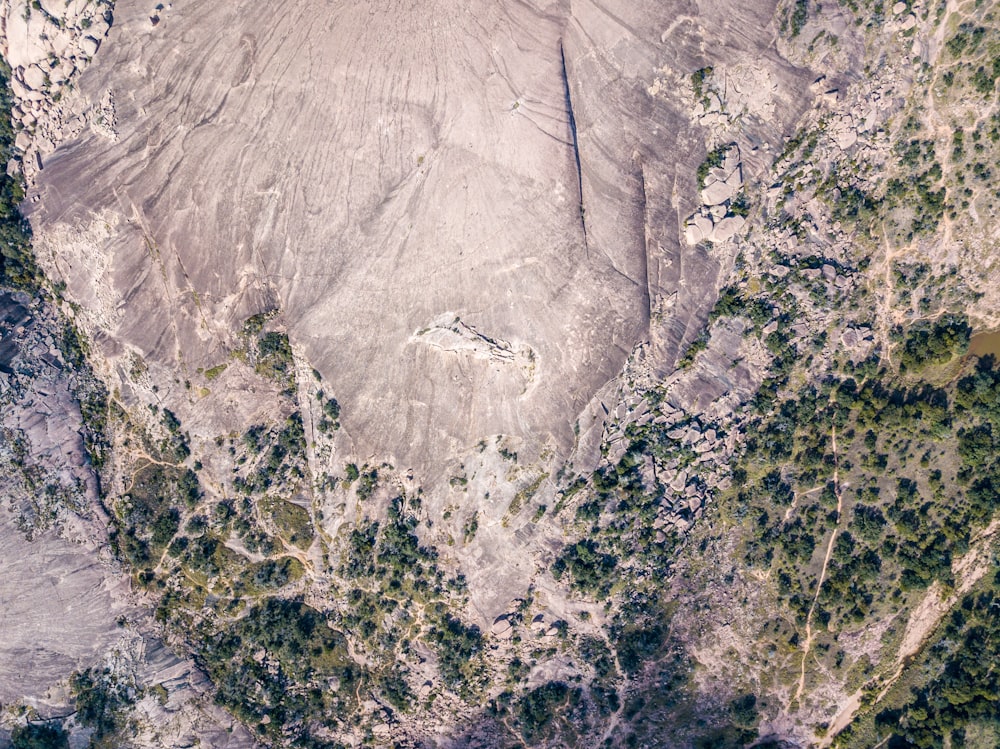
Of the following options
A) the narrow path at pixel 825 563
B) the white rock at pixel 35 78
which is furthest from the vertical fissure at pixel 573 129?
the white rock at pixel 35 78

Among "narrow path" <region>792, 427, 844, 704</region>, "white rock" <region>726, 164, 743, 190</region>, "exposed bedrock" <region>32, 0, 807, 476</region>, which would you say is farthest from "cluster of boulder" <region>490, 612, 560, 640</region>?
"white rock" <region>726, 164, 743, 190</region>

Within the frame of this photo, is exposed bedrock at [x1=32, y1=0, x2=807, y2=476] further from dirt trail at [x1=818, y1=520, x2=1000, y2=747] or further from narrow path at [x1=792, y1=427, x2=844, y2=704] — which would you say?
dirt trail at [x1=818, y1=520, x2=1000, y2=747]

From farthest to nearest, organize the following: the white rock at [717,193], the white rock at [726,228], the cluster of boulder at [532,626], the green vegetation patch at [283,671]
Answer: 1. the green vegetation patch at [283,671]
2. the cluster of boulder at [532,626]
3. the white rock at [726,228]
4. the white rock at [717,193]

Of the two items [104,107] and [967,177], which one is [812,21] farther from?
[104,107]

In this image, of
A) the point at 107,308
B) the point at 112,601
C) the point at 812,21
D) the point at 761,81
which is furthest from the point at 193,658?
the point at 812,21

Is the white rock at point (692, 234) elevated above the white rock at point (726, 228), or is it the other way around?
the white rock at point (726, 228)

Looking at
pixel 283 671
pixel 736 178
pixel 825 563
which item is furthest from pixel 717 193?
pixel 283 671

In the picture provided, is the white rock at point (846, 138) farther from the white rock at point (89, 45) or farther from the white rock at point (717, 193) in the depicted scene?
the white rock at point (89, 45)
